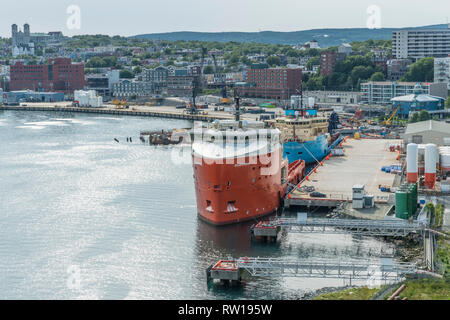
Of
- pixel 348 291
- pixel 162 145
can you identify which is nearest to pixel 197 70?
pixel 162 145

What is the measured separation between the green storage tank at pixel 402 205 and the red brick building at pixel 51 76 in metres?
59.2

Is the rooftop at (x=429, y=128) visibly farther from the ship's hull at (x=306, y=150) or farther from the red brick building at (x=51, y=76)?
the red brick building at (x=51, y=76)

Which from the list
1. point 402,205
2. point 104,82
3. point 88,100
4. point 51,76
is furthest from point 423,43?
point 402,205

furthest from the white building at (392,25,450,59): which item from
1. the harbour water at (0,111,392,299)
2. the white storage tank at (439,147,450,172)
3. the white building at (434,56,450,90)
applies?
the white storage tank at (439,147,450,172)

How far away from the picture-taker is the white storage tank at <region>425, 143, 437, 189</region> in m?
20.2

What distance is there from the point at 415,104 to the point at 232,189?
2888 cm

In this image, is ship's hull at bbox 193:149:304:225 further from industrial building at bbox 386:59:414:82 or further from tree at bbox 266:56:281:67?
tree at bbox 266:56:281:67

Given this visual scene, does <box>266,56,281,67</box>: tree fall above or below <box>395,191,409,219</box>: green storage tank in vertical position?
above

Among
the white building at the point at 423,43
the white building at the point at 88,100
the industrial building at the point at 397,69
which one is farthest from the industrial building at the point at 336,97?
the white building at the point at 88,100

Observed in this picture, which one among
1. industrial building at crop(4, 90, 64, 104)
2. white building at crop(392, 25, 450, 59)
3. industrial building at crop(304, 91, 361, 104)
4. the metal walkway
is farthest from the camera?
white building at crop(392, 25, 450, 59)

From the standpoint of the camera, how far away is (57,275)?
48.1 ft

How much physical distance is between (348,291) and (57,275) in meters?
5.63

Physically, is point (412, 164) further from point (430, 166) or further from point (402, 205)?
point (402, 205)

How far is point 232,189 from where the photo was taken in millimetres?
17812
